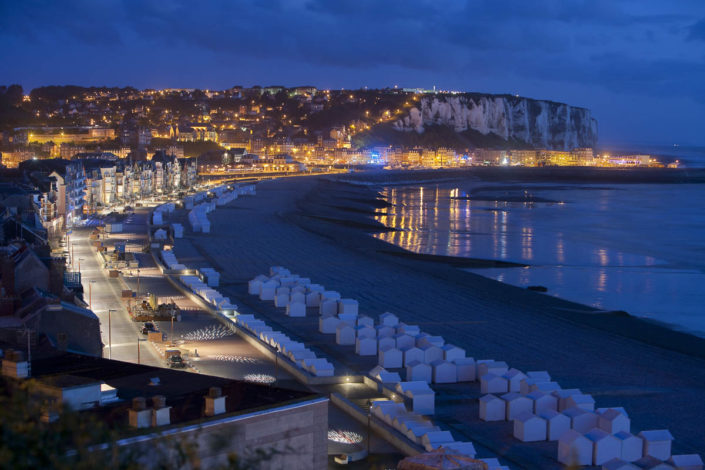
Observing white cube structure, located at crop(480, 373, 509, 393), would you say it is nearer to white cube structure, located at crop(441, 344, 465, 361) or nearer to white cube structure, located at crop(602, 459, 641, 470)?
white cube structure, located at crop(441, 344, 465, 361)

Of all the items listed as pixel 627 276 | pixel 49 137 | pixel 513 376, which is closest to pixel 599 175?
pixel 49 137

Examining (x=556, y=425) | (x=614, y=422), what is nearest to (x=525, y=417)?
(x=556, y=425)

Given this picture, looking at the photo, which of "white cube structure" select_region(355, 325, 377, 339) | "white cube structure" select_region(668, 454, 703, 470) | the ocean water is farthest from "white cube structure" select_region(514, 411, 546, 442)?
the ocean water

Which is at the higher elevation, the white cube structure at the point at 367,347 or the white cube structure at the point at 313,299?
the white cube structure at the point at 313,299

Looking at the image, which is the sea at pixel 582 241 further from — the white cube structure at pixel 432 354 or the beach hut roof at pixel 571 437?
the beach hut roof at pixel 571 437

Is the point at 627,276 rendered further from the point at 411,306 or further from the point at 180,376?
the point at 180,376

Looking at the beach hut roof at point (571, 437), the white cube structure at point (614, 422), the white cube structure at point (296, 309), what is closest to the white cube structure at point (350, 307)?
the white cube structure at point (296, 309)
